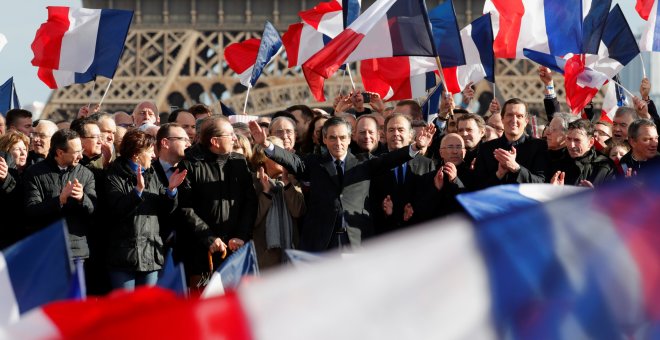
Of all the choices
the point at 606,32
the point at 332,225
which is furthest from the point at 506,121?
the point at 606,32

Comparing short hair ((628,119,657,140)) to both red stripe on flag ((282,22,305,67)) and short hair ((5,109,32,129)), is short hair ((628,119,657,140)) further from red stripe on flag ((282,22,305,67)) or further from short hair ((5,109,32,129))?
red stripe on flag ((282,22,305,67))

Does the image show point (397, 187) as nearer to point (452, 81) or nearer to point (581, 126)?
point (581, 126)

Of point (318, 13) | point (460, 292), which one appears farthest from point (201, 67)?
point (460, 292)

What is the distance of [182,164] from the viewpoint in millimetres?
10508

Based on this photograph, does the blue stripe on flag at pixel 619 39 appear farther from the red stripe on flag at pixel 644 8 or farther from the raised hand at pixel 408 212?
the raised hand at pixel 408 212

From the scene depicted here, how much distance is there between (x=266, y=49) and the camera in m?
17.1

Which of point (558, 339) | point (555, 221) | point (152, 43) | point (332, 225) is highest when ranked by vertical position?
point (555, 221)

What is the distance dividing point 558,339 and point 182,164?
719cm

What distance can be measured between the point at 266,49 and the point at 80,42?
8.70ft

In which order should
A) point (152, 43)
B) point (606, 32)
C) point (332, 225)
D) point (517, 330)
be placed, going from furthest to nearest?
point (152, 43) → point (606, 32) → point (332, 225) → point (517, 330)

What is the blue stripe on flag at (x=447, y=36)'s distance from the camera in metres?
13.3

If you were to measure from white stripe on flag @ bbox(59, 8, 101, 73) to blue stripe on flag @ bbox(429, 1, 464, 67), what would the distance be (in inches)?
160

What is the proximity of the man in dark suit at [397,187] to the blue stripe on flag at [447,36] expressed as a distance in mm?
2406

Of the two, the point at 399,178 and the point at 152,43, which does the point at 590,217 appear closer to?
the point at 399,178
